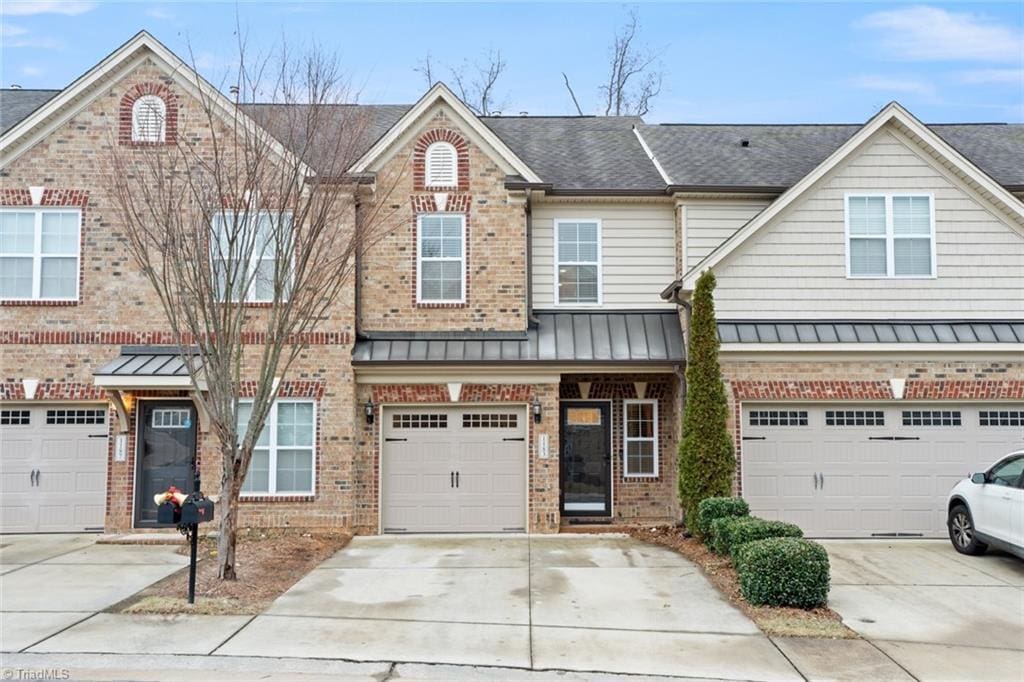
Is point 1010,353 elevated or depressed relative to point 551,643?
elevated

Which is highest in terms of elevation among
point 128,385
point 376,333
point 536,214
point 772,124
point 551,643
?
point 772,124

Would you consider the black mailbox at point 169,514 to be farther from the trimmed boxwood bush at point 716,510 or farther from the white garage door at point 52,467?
the trimmed boxwood bush at point 716,510

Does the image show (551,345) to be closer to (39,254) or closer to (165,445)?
(165,445)

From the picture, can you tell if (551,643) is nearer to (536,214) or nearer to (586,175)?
(536,214)

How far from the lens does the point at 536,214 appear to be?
14.5 m

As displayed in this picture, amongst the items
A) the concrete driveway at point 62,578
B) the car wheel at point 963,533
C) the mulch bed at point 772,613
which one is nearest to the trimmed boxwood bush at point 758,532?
the mulch bed at point 772,613

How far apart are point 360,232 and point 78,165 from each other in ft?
18.7

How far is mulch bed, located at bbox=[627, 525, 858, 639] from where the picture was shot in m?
7.89

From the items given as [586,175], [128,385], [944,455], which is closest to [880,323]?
[944,455]

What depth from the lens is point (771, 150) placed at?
16.2 meters

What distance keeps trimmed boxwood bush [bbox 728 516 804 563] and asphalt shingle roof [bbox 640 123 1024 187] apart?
6.60m

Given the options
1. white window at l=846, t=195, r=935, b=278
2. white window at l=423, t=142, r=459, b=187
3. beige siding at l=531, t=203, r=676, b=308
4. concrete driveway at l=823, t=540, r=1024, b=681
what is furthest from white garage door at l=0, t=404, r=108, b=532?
white window at l=846, t=195, r=935, b=278

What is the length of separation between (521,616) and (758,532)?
10.8 ft

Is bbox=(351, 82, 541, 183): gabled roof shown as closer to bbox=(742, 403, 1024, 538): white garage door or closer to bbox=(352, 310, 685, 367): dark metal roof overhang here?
bbox=(352, 310, 685, 367): dark metal roof overhang
